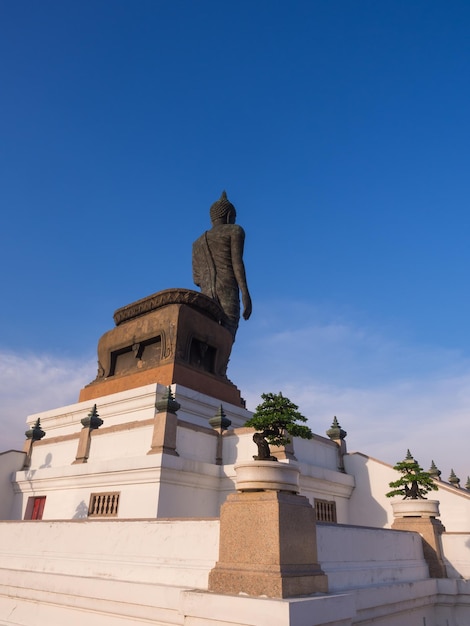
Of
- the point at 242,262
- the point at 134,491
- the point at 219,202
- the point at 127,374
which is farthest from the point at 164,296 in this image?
the point at 219,202

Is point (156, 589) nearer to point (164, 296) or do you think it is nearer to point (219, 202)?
point (164, 296)

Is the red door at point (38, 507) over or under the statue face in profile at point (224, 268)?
under

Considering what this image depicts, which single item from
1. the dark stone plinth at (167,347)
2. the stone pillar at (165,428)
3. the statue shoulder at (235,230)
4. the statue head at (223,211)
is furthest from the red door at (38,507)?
the statue head at (223,211)

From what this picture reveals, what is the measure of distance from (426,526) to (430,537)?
10.3 inches

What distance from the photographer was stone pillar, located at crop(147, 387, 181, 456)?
15.1 m

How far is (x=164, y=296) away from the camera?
79.2ft

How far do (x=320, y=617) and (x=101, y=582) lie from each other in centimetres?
406

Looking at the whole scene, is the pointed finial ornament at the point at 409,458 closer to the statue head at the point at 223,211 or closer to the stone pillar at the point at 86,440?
the stone pillar at the point at 86,440

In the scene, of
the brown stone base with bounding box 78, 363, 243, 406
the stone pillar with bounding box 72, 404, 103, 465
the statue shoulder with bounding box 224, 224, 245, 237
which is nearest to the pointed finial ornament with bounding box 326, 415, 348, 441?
the brown stone base with bounding box 78, 363, 243, 406

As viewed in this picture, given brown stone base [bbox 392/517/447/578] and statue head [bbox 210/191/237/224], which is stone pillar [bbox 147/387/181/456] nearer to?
brown stone base [bbox 392/517/447/578]

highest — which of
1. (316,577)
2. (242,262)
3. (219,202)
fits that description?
(219,202)

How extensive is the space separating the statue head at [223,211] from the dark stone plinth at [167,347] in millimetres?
10834

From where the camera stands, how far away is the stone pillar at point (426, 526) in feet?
40.0

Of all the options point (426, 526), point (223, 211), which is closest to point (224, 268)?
point (223, 211)
